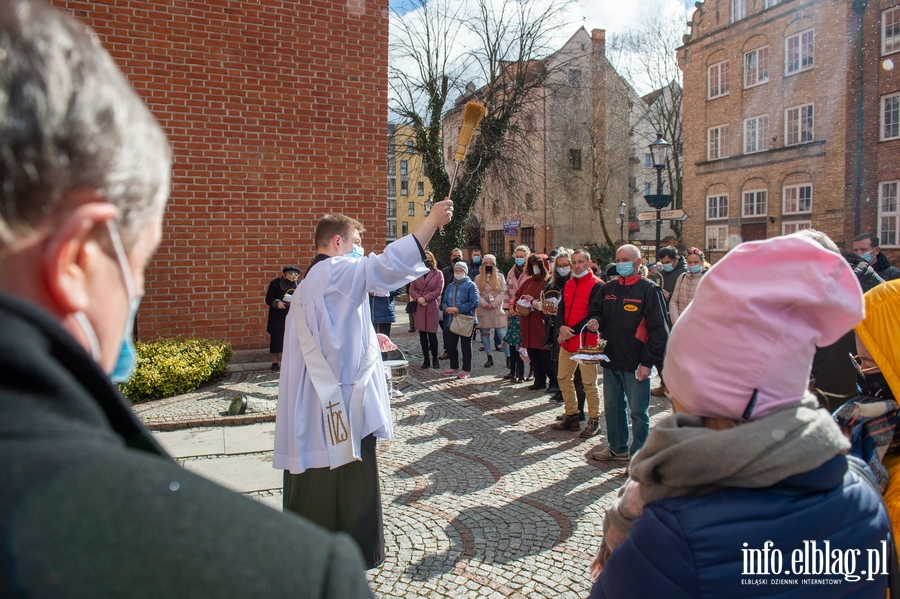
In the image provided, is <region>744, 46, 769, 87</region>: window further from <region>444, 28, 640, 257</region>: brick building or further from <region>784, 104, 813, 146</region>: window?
<region>444, 28, 640, 257</region>: brick building

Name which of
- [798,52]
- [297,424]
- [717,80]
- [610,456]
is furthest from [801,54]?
[297,424]

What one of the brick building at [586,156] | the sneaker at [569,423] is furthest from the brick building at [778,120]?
the sneaker at [569,423]

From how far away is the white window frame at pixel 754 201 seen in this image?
29844mm

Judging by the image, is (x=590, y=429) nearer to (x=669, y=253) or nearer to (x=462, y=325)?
(x=462, y=325)

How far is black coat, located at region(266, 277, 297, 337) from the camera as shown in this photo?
9.00 meters

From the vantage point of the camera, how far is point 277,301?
29.2 ft

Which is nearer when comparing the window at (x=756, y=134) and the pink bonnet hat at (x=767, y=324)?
the pink bonnet hat at (x=767, y=324)

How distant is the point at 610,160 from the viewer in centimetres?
3922

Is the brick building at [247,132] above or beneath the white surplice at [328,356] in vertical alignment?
above

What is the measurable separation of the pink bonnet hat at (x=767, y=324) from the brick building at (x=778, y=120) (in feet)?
90.6

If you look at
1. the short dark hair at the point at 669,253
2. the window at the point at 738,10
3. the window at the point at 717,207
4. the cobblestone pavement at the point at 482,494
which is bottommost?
the cobblestone pavement at the point at 482,494

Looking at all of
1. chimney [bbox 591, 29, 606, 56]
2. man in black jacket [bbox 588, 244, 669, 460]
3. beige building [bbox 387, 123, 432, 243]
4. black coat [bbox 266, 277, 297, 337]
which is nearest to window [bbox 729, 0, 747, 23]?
chimney [bbox 591, 29, 606, 56]

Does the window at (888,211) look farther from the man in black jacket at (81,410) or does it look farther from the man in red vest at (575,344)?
the man in black jacket at (81,410)

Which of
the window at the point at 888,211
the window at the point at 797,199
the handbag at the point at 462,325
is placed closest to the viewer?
the handbag at the point at 462,325
